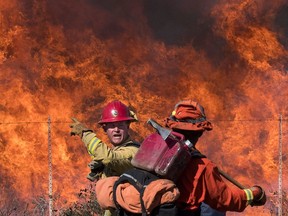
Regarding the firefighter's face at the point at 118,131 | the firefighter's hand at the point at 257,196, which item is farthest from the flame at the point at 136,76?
the firefighter's hand at the point at 257,196

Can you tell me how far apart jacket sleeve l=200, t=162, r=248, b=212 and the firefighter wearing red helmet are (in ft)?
3.16

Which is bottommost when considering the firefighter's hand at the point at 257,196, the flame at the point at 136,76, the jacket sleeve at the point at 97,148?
the firefighter's hand at the point at 257,196

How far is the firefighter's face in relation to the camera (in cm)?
387

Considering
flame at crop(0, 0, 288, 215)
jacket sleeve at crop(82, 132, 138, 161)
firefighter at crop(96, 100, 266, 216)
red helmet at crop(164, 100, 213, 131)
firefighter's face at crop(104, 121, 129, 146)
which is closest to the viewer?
firefighter at crop(96, 100, 266, 216)

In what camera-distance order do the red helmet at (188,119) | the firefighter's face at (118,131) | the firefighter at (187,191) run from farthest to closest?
the firefighter's face at (118,131)
the red helmet at (188,119)
the firefighter at (187,191)

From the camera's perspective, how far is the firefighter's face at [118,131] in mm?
3871

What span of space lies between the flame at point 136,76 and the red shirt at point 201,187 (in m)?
10.9

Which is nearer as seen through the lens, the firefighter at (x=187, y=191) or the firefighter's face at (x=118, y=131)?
the firefighter at (x=187, y=191)

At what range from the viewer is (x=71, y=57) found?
14.8m

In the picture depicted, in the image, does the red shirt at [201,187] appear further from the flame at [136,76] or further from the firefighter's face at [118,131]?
the flame at [136,76]

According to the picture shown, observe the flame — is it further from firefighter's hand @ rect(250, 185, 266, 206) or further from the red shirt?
the red shirt

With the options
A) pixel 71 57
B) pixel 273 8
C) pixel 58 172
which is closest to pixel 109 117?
pixel 58 172

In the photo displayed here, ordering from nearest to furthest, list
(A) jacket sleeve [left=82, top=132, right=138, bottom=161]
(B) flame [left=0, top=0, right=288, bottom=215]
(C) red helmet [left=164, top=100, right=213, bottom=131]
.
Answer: (C) red helmet [left=164, top=100, right=213, bottom=131] < (A) jacket sleeve [left=82, top=132, right=138, bottom=161] < (B) flame [left=0, top=0, right=288, bottom=215]

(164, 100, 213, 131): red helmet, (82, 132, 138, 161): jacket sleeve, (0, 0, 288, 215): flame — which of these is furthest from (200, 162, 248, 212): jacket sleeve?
(0, 0, 288, 215): flame
